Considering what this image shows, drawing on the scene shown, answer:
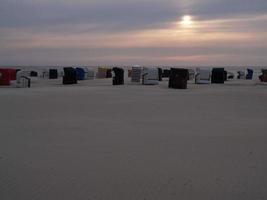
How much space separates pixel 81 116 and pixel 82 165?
19.1ft

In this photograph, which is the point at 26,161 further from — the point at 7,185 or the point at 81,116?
the point at 81,116

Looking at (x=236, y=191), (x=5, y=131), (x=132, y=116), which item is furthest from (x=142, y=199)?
(x=132, y=116)

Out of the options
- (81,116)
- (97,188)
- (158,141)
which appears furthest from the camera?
(81,116)

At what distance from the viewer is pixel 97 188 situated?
5645 mm

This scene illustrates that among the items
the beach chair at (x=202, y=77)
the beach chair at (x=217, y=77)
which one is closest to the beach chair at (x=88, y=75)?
the beach chair at (x=217, y=77)

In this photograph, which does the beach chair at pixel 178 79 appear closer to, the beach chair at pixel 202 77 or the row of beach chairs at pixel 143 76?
the row of beach chairs at pixel 143 76

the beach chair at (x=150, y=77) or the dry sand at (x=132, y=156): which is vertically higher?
the beach chair at (x=150, y=77)

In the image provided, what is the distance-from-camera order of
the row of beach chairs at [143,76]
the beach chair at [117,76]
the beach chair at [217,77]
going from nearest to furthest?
the row of beach chairs at [143,76] < the beach chair at [117,76] < the beach chair at [217,77]

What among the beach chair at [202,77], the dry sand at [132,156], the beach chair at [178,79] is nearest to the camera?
the dry sand at [132,156]

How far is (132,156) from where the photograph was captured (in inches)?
A: 288

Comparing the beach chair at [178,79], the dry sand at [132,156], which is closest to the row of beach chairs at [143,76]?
the beach chair at [178,79]

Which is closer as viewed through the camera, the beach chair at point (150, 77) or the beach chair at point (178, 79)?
the beach chair at point (178, 79)

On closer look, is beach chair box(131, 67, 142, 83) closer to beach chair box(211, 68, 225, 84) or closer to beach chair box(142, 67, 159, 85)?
beach chair box(142, 67, 159, 85)

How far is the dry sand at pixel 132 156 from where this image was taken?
5.61 m
